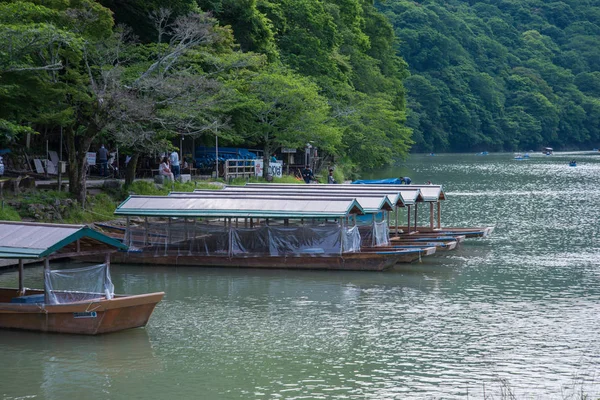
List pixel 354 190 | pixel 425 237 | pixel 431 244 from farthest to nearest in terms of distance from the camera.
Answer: pixel 354 190 → pixel 425 237 → pixel 431 244

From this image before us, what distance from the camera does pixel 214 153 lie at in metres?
56.5

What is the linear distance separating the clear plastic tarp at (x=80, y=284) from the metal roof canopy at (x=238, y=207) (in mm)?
10167

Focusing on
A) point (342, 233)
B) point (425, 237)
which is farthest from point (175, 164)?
point (342, 233)

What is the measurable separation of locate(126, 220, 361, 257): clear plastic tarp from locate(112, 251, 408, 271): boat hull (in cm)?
23

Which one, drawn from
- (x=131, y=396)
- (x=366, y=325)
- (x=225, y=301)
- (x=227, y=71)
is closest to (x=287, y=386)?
(x=131, y=396)

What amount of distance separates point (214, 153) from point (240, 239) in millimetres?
25670

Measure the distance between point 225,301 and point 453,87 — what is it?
130533 mm

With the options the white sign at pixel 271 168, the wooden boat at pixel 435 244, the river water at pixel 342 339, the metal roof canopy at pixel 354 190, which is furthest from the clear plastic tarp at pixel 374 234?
the white sign at pixel 271 168

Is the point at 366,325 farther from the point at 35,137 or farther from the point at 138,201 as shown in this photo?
the point at 35,137

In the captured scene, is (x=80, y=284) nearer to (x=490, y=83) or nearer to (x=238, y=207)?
(x=238, y=207)

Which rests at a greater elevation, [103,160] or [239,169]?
[103,160]

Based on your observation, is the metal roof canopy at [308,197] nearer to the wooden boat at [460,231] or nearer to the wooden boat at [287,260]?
the wooden boat at [287,260]

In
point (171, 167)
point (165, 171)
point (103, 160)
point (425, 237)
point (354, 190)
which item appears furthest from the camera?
point (171, 167)

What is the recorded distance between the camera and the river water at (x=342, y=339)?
1727 cm
